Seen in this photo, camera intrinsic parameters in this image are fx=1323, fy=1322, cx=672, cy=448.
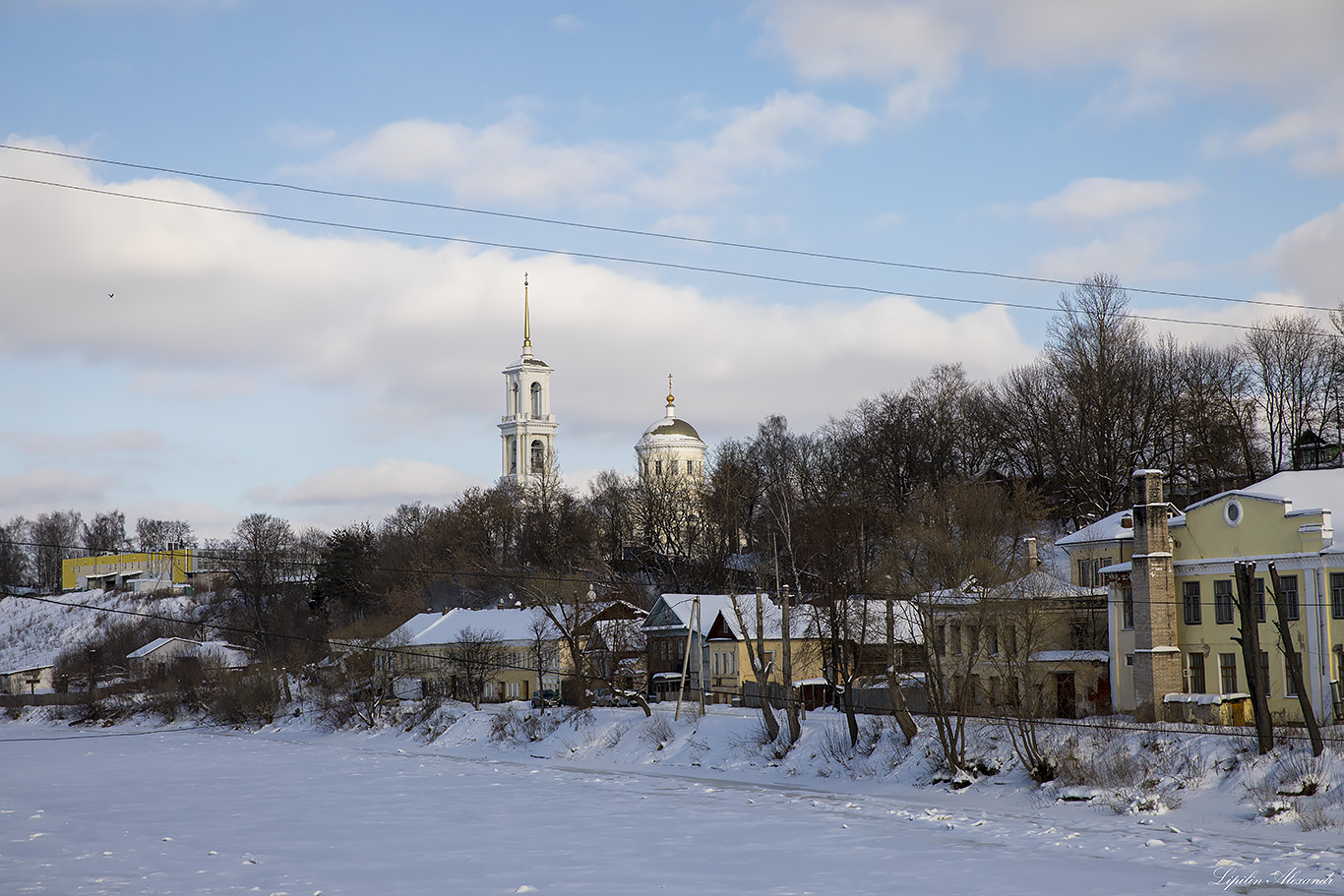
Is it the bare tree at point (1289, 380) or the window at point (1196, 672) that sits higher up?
the bare tree at point (1289, 380)

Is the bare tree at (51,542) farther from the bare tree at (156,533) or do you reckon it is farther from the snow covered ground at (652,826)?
the snow covered ground at (652,826)

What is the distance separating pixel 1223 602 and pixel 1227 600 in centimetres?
20

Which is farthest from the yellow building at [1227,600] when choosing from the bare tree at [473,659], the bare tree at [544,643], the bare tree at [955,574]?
the bare tree at [473,659]

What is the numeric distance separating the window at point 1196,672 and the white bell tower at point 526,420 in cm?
9764

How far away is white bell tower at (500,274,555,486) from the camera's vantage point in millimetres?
143000

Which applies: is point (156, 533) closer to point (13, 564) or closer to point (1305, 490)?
point (13, 564)

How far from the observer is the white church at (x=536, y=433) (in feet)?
447

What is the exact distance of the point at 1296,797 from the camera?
1345 inches

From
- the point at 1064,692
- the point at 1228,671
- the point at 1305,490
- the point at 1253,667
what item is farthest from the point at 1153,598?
the point at 1253,667

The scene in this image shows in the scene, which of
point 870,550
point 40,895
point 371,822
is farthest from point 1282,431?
point 40,895

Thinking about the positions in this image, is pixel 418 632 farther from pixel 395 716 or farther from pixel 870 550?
pixel 870 550

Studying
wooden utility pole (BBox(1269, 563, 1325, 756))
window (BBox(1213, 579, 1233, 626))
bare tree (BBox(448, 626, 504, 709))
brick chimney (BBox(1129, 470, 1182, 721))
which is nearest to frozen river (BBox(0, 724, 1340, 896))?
wooden utility pole (BBox(1269, 563, 1325, 756))

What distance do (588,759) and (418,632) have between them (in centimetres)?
3313

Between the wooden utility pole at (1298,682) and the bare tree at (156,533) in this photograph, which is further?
the bare tree at (156,533)
